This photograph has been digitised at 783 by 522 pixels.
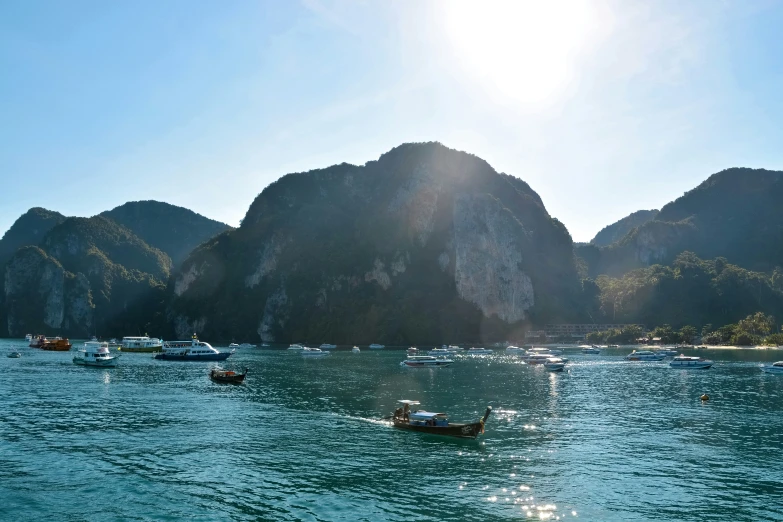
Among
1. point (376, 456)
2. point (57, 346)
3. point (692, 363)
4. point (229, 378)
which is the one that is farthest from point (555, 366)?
point (57, 346)

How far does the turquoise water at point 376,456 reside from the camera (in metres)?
31.9

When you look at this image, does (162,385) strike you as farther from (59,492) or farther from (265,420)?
(59,492)

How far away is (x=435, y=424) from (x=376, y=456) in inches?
365

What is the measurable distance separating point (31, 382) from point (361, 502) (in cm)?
7887

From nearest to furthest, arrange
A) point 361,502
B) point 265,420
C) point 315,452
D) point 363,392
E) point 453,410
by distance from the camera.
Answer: point 361,502
point 315,452
point 265,420
point 453,410
point 363,392

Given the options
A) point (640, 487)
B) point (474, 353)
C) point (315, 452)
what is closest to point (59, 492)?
point (315, 452)

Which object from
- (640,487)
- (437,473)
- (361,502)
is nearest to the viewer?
(361,502)

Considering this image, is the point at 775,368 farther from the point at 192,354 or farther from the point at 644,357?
the point at 192,354

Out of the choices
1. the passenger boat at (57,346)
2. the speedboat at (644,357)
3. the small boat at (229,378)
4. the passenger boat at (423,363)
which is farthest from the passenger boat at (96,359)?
the speedboat at (644,357)

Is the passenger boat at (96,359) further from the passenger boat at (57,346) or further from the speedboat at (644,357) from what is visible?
the speedboat at (644,357)

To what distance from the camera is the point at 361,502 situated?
1281 inches

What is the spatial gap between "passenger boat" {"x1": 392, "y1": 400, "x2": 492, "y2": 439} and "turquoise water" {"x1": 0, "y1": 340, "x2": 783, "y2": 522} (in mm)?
869

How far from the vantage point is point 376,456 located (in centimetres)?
4325

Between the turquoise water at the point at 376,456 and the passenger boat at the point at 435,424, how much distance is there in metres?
0.87
